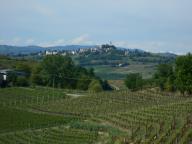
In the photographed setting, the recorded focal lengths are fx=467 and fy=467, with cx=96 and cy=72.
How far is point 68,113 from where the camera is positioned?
146 ft

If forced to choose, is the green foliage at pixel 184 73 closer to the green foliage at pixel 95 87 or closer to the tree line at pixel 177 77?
the tree line at pixel 177 77

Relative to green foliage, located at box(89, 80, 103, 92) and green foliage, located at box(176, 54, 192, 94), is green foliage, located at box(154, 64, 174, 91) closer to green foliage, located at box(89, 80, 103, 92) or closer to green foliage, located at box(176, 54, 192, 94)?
green foliage, located at box(176, 54, 192, 94)

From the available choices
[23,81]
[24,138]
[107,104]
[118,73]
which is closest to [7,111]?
[107,104]

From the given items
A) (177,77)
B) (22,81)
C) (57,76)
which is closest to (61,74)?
(57,76)

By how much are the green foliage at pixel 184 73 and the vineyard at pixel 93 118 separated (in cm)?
395

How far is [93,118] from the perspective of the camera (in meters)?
38.4

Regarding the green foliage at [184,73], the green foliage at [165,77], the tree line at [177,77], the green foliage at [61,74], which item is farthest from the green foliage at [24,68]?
the green foliage at [184,73]

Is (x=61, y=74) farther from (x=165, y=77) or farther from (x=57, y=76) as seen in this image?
(x=165, y=77)

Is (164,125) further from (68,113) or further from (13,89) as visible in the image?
(13,89)

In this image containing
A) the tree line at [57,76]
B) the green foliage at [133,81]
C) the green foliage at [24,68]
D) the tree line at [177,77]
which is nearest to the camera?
the tree line at [177,77]

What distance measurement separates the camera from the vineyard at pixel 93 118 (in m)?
27.3

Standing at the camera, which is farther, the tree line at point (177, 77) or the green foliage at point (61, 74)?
the green foliage at point (61, 74)

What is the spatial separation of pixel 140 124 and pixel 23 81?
145ft

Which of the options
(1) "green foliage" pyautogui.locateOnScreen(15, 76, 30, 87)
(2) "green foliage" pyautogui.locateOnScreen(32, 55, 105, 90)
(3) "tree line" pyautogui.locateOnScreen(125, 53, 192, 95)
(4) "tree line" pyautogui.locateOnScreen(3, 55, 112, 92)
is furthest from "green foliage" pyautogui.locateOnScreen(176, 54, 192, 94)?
(1) "green foliage" pyautogui.locateOnScreen(15, 76, 30, 87)
